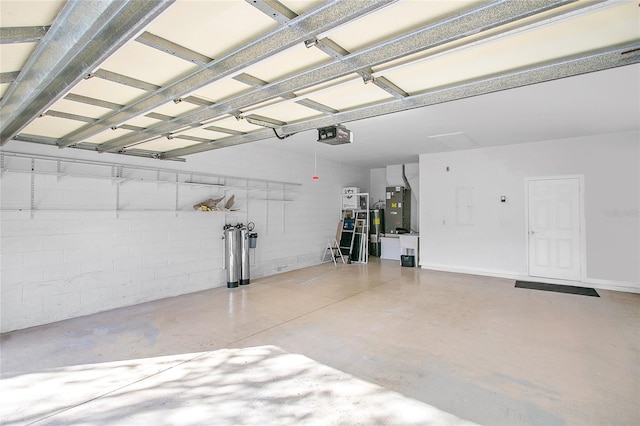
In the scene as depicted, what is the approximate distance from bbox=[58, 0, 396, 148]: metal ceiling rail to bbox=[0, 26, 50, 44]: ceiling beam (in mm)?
746

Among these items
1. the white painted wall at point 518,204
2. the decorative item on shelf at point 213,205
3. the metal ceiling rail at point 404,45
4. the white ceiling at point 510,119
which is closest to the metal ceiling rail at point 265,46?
the metal ceiling rail at point 404,45

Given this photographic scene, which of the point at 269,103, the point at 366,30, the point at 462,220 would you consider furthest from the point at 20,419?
the point at 462,220

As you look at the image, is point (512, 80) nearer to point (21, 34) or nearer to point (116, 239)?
point (21, 34)

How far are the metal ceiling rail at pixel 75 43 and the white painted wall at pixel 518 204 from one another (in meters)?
6.76

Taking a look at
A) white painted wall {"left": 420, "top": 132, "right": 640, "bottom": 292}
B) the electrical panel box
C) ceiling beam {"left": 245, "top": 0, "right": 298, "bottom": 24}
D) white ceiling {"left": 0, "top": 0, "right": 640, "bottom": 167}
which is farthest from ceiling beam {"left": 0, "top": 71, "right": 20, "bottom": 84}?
the electrical panel box

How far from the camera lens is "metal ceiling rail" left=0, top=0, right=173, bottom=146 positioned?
1262 mm

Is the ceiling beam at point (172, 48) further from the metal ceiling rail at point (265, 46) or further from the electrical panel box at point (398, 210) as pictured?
the electrical panel box at point (398, 210)

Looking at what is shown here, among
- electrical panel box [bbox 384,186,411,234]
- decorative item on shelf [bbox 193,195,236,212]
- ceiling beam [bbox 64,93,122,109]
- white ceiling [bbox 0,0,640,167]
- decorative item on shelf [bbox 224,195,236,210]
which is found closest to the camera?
white ceiling [bbox 0,0,640,167]

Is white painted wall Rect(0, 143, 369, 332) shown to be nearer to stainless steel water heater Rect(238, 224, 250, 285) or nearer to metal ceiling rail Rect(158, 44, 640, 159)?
stainless steel water heater Rect(238, 224, 250, 285)

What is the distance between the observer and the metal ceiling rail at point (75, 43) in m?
1.26

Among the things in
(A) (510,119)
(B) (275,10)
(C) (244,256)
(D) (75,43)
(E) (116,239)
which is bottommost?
(C) (244,256)

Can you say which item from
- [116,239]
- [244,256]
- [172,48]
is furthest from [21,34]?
[244,256]

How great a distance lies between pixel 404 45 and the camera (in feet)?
5.38

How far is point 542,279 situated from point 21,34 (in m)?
7.57
